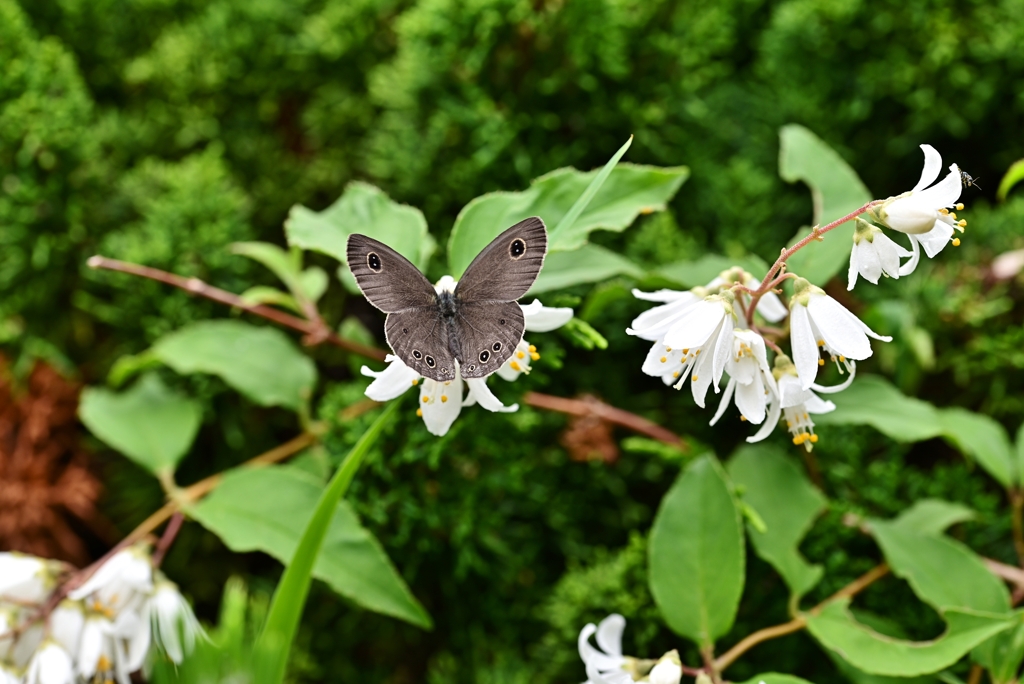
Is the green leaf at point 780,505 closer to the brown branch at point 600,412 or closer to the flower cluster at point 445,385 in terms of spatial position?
the brown branch at point 600,412

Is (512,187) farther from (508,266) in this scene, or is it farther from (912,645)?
(912,645)

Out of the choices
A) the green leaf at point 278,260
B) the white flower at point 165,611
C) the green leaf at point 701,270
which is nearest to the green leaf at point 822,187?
the green leaf at point 701,270

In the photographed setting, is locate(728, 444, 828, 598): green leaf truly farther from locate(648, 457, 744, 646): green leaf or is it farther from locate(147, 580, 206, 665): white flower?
locate(147, 580, 206, 665): white flower

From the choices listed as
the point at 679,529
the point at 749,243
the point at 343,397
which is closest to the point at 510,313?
the point at 679,529

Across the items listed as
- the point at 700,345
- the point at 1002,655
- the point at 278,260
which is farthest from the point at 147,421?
the point at 1002,655

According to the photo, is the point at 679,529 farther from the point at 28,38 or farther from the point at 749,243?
the point at 28,38
